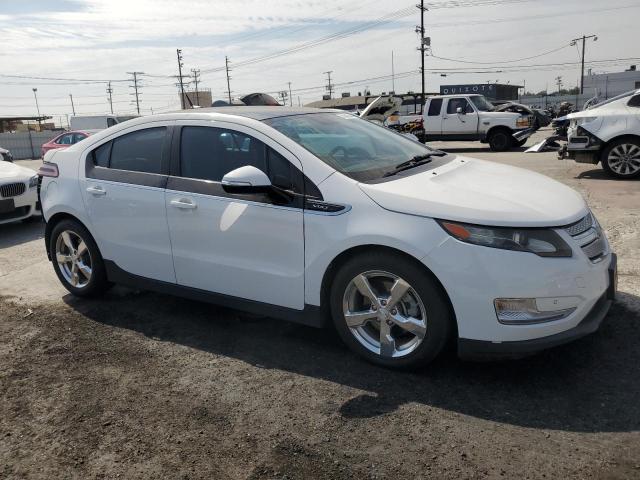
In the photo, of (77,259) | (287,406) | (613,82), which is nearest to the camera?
(287,406)

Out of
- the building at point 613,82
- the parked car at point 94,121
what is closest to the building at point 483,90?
the building at point 613,82

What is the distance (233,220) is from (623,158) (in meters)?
8.70

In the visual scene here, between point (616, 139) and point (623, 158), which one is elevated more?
point (616, 139)

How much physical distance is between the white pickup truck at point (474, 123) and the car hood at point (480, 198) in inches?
609

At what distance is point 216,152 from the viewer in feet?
13.3

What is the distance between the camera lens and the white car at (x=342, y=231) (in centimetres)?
305

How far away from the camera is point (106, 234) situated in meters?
4.61

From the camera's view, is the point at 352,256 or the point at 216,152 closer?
the point at 352,256

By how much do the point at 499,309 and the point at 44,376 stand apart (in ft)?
9.45

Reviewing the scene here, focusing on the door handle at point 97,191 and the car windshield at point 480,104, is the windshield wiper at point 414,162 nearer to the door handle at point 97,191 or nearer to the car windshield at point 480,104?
the door handle at point 97,191

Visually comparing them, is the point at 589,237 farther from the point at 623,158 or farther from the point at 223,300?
the point at 623,158

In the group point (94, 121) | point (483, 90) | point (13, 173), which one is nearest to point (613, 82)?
point (483, 90)

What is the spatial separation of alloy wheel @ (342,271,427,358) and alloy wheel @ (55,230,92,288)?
2.60 m

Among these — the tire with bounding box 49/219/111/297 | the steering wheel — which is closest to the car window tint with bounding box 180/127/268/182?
the steering wheel
